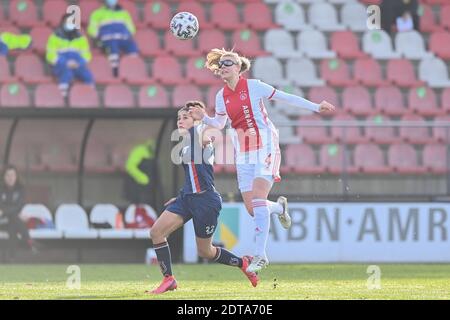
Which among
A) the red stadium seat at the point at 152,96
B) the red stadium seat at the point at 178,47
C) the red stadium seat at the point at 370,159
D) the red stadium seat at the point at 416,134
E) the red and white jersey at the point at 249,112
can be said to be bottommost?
the red stadium seat at the point at 370,159

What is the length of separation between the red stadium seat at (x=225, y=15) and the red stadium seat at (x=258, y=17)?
0.51ft

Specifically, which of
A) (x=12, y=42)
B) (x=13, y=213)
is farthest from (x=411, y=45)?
(x=13, y=213)

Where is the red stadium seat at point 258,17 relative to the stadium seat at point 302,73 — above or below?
above

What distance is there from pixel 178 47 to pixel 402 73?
12.1ft

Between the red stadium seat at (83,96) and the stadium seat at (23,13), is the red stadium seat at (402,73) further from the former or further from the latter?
the stadium seat at (23,13)

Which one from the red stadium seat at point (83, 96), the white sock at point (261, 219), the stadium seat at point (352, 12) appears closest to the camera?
the white sock at point (261, 219)

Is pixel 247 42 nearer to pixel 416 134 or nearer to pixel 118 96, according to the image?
pixel 118 96

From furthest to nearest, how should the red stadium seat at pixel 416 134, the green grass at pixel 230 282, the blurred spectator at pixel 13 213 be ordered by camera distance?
the red stadium seat at pixel 416 134
the blurred spectator at pixel 13 213
the green grass at pixel 230 282

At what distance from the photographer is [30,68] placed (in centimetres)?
1956

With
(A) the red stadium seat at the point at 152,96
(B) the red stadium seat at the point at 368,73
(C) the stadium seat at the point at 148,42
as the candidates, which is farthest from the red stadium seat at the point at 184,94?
(B) the red stadium seat at the point at 368,73

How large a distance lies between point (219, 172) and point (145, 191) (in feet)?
3.70

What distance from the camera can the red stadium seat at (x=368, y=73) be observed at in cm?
1997

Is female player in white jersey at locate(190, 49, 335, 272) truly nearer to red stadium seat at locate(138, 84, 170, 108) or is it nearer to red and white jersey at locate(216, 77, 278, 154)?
red and white jersey at locate(216, 77, 278, 154)
